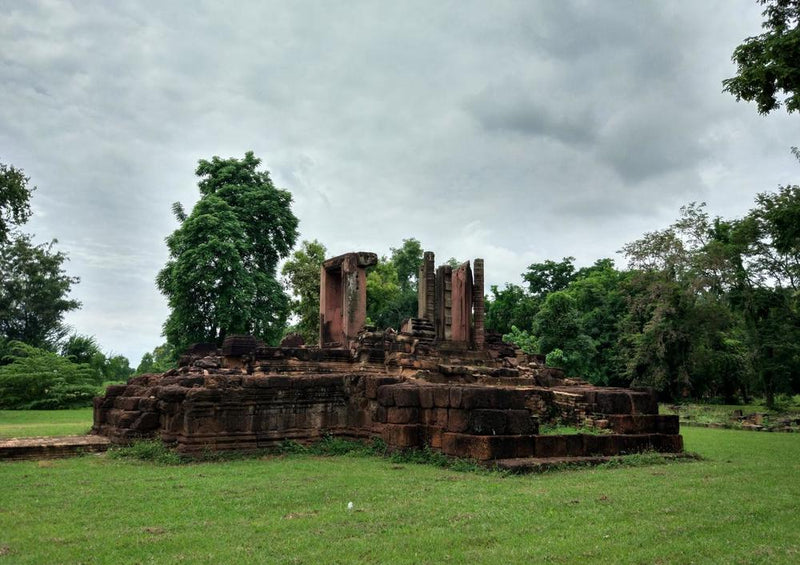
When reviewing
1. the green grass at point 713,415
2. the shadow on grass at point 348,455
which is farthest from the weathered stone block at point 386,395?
the green grass at point 713,415

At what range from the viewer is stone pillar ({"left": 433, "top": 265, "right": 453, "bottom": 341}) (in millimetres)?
21609

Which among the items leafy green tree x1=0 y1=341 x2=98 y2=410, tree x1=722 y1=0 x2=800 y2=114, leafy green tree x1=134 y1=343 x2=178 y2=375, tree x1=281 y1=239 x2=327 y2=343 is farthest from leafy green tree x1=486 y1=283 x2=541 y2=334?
tree x1=722 y1=0 x2=800 y2=114

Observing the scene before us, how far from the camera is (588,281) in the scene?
142ft

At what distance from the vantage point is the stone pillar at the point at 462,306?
2150 centimetres

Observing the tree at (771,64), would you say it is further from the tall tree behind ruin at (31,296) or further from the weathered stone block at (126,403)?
the tall tree behind ruin at (31,296)

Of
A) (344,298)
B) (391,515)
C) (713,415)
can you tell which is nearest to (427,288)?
(344,298)

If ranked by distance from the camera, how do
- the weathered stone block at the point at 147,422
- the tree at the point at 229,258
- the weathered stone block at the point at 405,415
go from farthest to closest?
the tree at the point at 229,258 < the weathered stone block at the point at 147,422 < the weathered stone block at the point at 405,415

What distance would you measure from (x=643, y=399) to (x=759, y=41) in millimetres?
7467

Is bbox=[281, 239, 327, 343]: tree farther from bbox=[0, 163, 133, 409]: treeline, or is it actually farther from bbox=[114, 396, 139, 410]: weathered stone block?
bbox=[114, 396, 139, 410]: weathered stone block

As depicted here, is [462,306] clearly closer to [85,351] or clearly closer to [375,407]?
[375,407]

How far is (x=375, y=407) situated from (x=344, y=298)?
702 centimetres

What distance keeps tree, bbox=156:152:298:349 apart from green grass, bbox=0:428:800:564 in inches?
736

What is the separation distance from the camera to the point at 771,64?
456 inches

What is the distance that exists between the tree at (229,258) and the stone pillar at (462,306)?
10.5 meters
